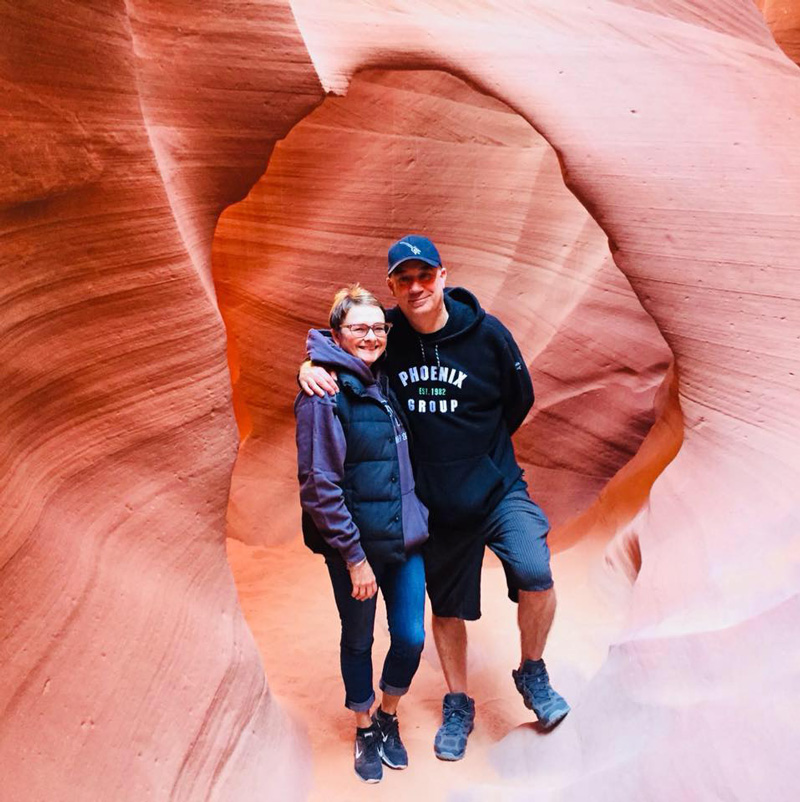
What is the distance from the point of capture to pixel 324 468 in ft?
8.76

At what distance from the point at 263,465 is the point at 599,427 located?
2435 mm

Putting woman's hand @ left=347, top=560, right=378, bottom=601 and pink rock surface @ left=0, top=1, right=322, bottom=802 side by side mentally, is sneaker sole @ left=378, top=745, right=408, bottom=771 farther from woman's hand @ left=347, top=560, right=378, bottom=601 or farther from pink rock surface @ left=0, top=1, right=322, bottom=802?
woman's hand @ left=347, top=560, right=378, bottom=601

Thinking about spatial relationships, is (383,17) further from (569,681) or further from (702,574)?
(569,681)

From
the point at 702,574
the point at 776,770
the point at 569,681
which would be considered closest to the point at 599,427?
the point at 569,681

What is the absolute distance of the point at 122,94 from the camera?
8.18 feet

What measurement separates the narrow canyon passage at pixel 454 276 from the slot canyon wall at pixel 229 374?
0.24 metres

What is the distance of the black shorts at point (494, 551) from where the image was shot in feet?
9.89

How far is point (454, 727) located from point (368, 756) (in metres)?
0.40

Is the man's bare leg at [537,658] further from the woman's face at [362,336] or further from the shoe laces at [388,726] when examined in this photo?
the woman's face at [362,336]

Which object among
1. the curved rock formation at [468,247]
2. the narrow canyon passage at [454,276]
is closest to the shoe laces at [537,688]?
the narrow canyon passage at [454,276]

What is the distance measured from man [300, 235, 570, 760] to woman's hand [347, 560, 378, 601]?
1.33 ft

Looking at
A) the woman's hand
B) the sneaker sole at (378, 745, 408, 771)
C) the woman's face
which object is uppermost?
the woman's face

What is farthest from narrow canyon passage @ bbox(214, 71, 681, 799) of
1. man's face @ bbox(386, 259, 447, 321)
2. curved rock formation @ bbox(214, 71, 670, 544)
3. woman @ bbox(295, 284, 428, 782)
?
man's face @ bbox(386, 259, 447, 321)

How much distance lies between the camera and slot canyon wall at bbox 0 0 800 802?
2221mm
